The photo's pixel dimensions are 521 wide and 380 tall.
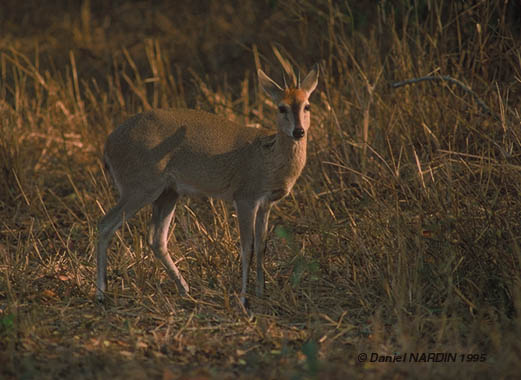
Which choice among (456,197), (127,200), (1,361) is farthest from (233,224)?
(1,361)

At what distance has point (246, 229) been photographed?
4.97m

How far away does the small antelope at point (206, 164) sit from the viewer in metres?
4.92

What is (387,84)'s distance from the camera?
6617 millimetres

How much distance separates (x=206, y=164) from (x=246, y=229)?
535mm

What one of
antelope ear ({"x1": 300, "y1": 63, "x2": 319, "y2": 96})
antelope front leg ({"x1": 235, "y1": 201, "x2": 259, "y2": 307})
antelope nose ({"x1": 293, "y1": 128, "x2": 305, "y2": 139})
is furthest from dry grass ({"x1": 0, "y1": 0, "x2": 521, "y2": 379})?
antelope ear ({"x1": 300, "y1": 63, "x2": 319, "y2": 96})

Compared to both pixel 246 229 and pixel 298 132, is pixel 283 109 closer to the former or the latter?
pixel 298 132

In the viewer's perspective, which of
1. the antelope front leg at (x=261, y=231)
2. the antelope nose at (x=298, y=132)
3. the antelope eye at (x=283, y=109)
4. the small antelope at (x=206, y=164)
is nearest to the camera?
the antelope nose at (x=298, y=132)

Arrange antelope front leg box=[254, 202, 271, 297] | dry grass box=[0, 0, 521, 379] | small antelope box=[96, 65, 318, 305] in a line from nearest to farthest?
dry grass box=[0, 0, 521, 379] → small antelope box=[96, 65, 318, 305] → antelope front leg box=[254, 202, 271, 297]

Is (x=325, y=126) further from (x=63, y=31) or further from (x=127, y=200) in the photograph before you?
(x=63, y=31)

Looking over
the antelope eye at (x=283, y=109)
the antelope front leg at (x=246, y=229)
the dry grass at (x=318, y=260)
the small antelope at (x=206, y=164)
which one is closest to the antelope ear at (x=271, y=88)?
the small antelope at (x=206, y=164)

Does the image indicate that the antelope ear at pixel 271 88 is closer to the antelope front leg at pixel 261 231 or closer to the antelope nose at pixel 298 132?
the antelope nose at pixel 298 132

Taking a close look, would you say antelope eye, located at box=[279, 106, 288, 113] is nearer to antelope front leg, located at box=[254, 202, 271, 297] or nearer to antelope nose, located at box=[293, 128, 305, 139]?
antelope nose, located at box=[293, 128, 305, 139]

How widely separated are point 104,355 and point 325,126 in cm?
351

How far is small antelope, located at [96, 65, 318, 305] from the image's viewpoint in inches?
194
